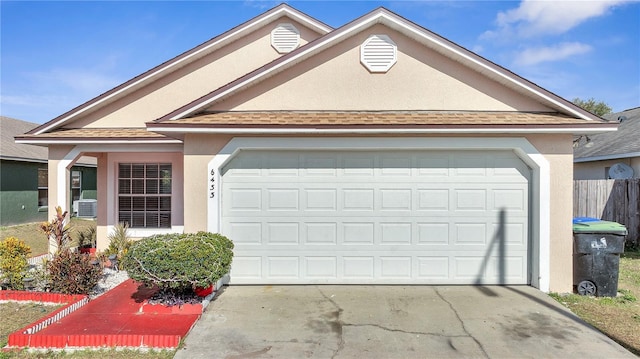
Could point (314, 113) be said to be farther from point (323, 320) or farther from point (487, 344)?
point (487, 344)

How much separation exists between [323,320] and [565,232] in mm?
4830

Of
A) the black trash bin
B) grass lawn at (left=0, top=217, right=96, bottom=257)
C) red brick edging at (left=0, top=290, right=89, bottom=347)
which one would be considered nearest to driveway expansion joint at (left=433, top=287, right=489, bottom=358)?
the black trash bin

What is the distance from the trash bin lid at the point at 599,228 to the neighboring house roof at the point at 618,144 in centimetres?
843

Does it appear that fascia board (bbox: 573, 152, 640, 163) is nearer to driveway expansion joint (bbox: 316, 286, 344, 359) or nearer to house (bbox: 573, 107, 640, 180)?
house (bbox: 573, 107, 640, 180)

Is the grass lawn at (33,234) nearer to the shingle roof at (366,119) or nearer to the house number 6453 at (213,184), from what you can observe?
the house number 6453 at (213,184)

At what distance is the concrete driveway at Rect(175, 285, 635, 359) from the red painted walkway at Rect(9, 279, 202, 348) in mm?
283

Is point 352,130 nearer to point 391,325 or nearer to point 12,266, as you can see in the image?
point 391,325

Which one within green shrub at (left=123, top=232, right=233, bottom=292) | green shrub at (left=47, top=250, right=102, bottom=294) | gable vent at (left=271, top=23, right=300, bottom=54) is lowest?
green shrub at (left=47, top=250, right=102, bottom=294)

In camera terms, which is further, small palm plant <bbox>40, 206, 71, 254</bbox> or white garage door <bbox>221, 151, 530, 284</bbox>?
small palm plant <bbox>40, 206, 71, 254</bbox>

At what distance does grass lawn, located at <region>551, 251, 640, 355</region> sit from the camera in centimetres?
466

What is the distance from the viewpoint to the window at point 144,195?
938 cm

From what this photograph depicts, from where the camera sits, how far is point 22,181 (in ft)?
47.0

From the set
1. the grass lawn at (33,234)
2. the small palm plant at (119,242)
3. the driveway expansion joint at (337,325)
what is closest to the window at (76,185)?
the grass lawn at (33,234)

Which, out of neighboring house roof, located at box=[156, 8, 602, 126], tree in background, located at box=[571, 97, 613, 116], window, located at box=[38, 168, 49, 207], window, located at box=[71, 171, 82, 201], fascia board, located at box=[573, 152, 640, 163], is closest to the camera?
neighboring house roof, located at box=[156, 8, 602, 126]
